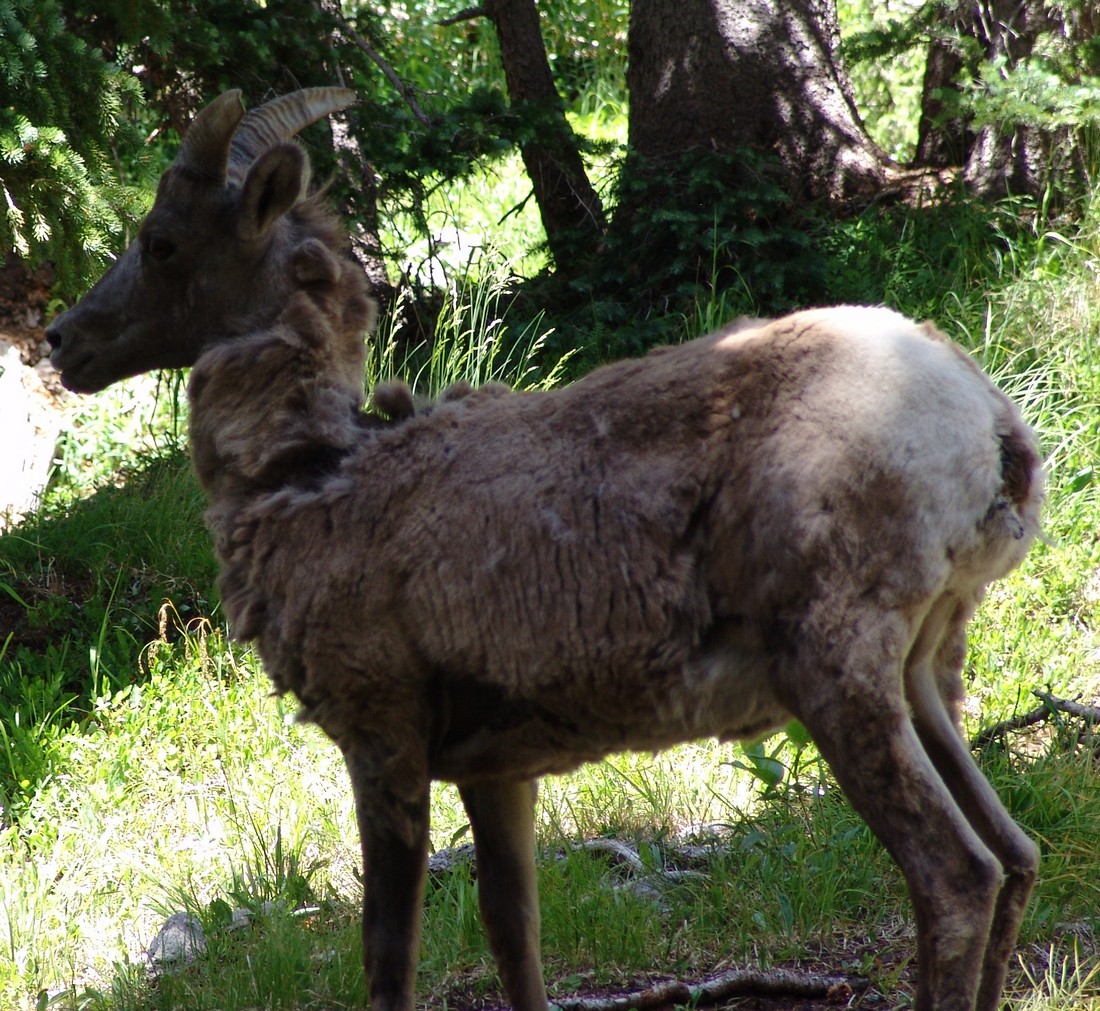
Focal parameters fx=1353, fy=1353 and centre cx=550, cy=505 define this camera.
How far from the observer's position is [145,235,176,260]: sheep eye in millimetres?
3789

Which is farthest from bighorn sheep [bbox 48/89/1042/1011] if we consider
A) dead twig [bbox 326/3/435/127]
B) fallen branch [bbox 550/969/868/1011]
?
dead twig [bbox 326/3/435/127]

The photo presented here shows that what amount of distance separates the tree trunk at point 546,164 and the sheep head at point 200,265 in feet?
15.4

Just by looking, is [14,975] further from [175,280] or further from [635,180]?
[635,180]

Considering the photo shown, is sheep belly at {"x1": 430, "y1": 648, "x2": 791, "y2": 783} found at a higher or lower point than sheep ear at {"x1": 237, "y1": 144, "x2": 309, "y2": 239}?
lower

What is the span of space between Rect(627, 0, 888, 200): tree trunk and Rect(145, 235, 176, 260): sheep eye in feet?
16.4

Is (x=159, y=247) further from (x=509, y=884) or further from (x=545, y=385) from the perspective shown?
(x=545, y=385)

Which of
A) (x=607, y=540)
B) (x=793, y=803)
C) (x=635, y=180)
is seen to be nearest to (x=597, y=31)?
(x=635, y=180)

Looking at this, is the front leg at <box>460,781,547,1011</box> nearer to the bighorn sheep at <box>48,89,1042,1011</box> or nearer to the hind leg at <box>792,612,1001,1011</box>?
the bighorn sheep at <box>48,89,1042,1011</box>

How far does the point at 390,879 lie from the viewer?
3455 millimetres

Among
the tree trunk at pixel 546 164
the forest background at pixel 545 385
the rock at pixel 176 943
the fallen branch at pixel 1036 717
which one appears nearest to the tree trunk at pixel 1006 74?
the forest background at pixel 545 385

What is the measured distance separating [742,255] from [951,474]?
16.2ft

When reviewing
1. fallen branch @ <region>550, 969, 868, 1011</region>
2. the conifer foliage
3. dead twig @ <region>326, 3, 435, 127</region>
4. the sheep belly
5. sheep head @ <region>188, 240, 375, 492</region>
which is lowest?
fallen branch @ <region>550, 969, 868, 1011</region>

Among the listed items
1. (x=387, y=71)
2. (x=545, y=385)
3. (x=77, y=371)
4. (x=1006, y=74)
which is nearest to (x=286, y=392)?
(x=77, y=371)

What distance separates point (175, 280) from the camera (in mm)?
3814
